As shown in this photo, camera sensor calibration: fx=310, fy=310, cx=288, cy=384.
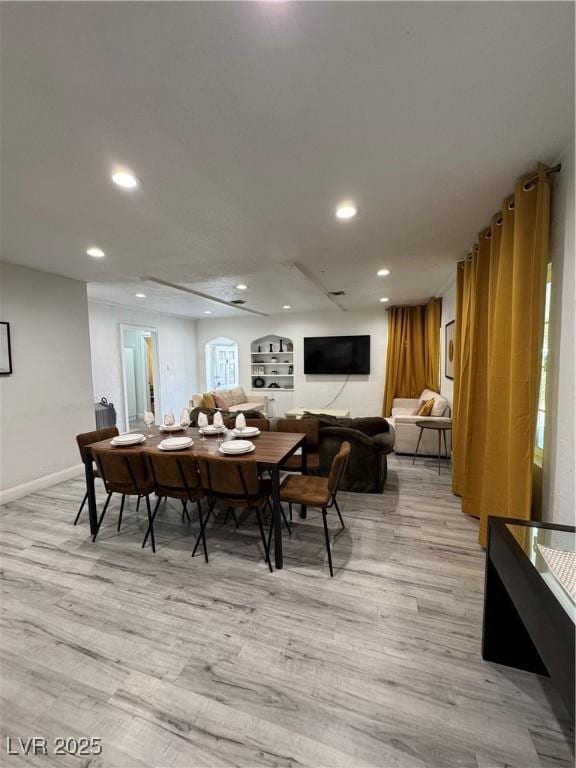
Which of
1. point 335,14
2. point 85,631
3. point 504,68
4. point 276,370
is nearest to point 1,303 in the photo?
point 85,631

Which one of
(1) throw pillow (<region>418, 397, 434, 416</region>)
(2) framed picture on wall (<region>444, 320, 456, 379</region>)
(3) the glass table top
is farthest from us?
(1) throw pillow (<region>418, 397, 434, 416</region>)

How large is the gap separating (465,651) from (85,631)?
6.70 feet

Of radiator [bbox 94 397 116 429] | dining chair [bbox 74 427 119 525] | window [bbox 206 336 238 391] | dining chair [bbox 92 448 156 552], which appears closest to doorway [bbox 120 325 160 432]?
window [bbox 206 336 238 391]

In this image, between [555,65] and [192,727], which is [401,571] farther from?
[555,65]

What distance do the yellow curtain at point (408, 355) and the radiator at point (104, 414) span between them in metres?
5.29

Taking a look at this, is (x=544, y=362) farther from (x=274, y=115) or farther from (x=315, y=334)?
(x=315, y=334)

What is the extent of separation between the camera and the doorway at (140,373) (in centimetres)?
721

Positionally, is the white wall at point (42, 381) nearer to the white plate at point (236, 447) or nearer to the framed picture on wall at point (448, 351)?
the white plate at point (236, 447)

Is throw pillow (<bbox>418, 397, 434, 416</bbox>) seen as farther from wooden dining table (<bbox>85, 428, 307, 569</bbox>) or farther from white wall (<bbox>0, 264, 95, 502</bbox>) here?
white wall (<bbox>0, 264, 95, 502</bbox>)

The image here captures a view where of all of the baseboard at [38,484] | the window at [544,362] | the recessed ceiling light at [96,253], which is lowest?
the baseboard at [38,484]

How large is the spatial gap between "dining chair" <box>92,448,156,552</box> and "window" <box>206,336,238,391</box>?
6.03m

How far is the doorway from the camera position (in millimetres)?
7207

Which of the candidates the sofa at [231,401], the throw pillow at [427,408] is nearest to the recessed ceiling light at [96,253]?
the sofa at [231,401]

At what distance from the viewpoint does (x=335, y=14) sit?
3.24 ft
